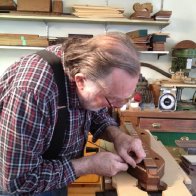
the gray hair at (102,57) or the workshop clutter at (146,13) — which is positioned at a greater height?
the workshop clutter at (146,13)

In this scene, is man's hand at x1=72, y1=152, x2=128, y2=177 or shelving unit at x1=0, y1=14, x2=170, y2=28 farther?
shelving unit at x1=0, y1=14, x2=170, y2=28

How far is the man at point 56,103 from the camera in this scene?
2.21 ft

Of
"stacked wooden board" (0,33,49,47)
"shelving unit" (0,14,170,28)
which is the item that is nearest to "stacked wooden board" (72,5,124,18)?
"shelving unit" (0,14,170,28)

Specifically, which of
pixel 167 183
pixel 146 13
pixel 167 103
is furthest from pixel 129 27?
pixel 167 183

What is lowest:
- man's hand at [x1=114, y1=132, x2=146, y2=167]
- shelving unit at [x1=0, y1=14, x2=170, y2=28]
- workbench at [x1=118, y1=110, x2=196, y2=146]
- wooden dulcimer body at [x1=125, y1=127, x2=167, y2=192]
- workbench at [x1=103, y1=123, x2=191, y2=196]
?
workbench at [x1=118, y1=110, x2=196, y2=146]

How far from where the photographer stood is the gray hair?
72cm

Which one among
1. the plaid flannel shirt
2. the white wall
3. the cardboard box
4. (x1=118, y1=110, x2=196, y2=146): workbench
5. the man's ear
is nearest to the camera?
the plaid flannel shirt

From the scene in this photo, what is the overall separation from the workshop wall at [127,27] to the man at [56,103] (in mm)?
1790

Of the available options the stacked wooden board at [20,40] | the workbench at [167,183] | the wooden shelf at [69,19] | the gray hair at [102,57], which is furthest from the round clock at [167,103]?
the gray hair at [102,57]

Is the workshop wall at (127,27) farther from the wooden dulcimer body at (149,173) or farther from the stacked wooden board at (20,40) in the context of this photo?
the wooden dulcimer body at (149,173)

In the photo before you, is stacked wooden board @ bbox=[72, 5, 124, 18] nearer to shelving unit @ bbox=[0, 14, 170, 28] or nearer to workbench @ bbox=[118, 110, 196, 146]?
Answer: shelving unit @ bbox=[0, 14, 170, 28]

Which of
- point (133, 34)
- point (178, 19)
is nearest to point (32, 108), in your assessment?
point (133, 34)

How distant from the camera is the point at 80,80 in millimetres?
784

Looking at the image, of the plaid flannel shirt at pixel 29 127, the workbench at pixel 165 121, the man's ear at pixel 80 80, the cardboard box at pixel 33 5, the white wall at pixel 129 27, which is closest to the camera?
the plaid flannel shirt at pixel 29 127
